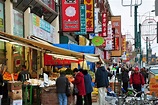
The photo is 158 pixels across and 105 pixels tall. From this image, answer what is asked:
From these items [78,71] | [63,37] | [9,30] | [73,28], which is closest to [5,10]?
[9,30]

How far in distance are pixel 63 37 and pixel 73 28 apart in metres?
4.37

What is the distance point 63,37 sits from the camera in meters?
30.4

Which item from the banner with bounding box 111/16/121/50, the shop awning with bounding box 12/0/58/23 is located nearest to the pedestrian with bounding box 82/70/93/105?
the shop awning with bounding box 12/0/58/23

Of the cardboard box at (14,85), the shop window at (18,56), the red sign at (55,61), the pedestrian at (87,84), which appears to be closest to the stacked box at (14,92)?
the cardboard box at (14,85)

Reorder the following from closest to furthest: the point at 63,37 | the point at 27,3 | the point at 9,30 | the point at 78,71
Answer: the point at 78,71
the point at 9,30
the point at 27,3
the point at 63,37

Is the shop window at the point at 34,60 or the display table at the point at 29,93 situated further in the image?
the shop window at the point at 34,60

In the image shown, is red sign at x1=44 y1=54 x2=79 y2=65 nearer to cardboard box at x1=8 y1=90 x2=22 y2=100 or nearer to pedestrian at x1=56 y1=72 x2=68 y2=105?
pedestrian at x1=56 y1=72 x2=68 y2=105

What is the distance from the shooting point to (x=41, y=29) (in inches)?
930

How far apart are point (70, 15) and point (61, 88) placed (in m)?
12.4

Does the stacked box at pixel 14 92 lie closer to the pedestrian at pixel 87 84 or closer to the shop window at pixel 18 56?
the pedestrian at pixel 87 84

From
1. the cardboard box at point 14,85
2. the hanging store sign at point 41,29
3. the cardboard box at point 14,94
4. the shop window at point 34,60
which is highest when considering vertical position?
the hanging store sign at point 41,29

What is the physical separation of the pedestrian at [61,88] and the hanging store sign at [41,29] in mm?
7516

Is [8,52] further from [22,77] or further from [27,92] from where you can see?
[27,92]

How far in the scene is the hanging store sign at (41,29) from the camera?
21703 mm
